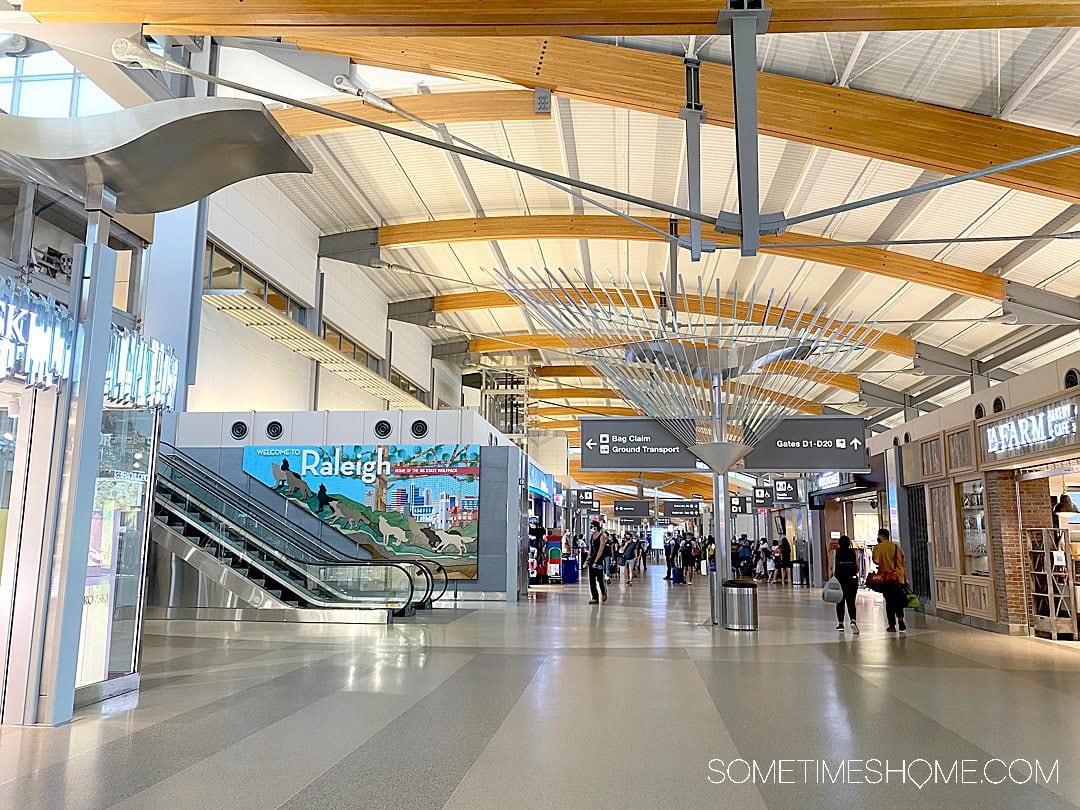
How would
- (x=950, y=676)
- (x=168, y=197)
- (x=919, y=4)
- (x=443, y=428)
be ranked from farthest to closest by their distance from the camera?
(x=443, y=428) < (x=950, y=676) < (x=168, y=197) < (x=919, y=4)

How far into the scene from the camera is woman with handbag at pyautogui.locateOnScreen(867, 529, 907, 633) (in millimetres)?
10977

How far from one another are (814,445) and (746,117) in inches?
319

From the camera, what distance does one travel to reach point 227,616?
1175 cm

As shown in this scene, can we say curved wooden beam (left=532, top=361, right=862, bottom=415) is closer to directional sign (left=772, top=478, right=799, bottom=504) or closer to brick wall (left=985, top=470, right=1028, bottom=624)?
directional sign (left=772, top=478, right=799, bottom=504)

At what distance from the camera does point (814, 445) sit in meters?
12.1

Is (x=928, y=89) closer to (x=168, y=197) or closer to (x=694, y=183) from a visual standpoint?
(x=694, y=183)

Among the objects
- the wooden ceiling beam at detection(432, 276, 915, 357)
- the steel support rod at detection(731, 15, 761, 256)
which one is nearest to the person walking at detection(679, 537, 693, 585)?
the wooden ceiling beam at detection(432, 276, 915, 357)

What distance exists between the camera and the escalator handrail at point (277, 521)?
1319 centimetres

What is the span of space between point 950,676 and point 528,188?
1024 cm

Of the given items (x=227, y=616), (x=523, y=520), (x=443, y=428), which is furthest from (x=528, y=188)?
(x=227, y=616)

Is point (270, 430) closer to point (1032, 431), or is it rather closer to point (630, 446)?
point (630, 446)

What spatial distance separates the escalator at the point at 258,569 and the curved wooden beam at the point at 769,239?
6.09 meters

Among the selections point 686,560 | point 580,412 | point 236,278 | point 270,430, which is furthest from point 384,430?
point 580,412

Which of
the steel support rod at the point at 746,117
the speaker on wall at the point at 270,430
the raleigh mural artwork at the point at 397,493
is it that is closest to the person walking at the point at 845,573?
the raleigh mural artwork at the point at 397,493
